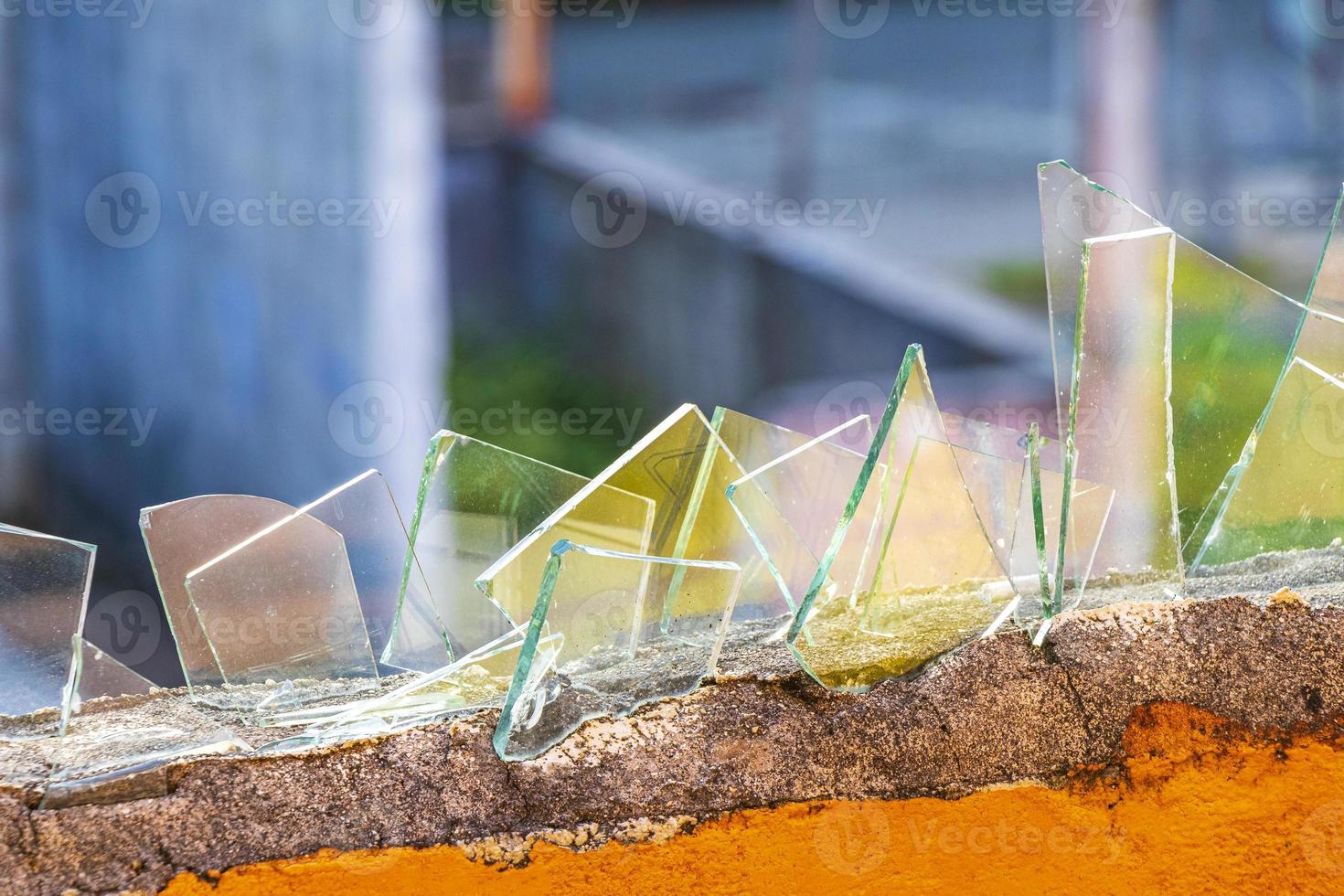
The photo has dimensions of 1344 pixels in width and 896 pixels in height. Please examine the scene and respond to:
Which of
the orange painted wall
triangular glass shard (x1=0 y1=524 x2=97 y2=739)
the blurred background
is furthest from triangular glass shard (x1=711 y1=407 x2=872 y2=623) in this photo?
the blurred background

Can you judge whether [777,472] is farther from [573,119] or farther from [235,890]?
[573,119]

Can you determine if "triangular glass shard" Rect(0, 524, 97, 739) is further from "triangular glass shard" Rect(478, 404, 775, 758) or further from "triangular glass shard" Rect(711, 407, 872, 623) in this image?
"triangular glass shard" Rect(711, 407, 872, 623)

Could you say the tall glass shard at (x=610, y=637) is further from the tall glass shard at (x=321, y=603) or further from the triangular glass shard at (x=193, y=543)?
the triangular glass shard at (x=193, y=543)

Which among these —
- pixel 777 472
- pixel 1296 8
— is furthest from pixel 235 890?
pixel 1296 8

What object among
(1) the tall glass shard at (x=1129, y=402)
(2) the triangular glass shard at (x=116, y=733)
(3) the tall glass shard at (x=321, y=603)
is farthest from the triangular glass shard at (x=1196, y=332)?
(2) the triangular glass shard at (x=116, y=733)

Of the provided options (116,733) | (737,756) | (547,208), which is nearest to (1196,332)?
(737,756)
